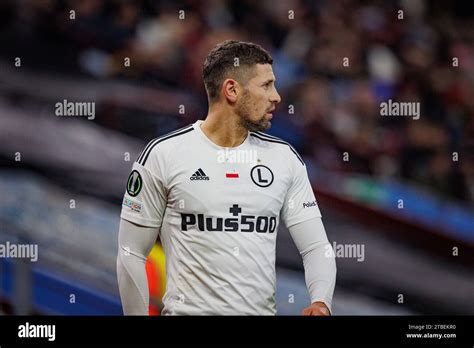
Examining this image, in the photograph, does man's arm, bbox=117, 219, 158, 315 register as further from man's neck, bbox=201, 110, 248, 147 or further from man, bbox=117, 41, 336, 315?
man's neck, bbox=201, 110, 248, 147

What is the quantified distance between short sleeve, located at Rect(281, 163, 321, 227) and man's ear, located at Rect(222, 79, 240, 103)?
410 mm

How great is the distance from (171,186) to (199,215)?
18cm

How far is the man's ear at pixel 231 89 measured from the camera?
3.92 metres

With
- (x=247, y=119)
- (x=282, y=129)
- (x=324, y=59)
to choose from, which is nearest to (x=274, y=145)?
(x=247, y=119)

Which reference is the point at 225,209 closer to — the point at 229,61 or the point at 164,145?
the point at 164,145

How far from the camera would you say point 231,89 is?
155 inches

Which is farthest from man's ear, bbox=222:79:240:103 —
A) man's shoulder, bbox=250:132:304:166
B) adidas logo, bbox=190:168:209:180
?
adidas logo, bbox=190:168:209:180

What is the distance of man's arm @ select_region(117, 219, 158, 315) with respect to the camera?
3.74 metres

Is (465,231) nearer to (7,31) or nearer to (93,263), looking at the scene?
(93,263)

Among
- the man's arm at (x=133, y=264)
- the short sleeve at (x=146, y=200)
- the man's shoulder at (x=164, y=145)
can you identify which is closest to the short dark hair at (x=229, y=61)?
the man's shoulder at (x=164, y=145)

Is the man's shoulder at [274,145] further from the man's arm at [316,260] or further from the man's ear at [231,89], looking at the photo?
the man's arm at [316,260]

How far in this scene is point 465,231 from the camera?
18.9ft
